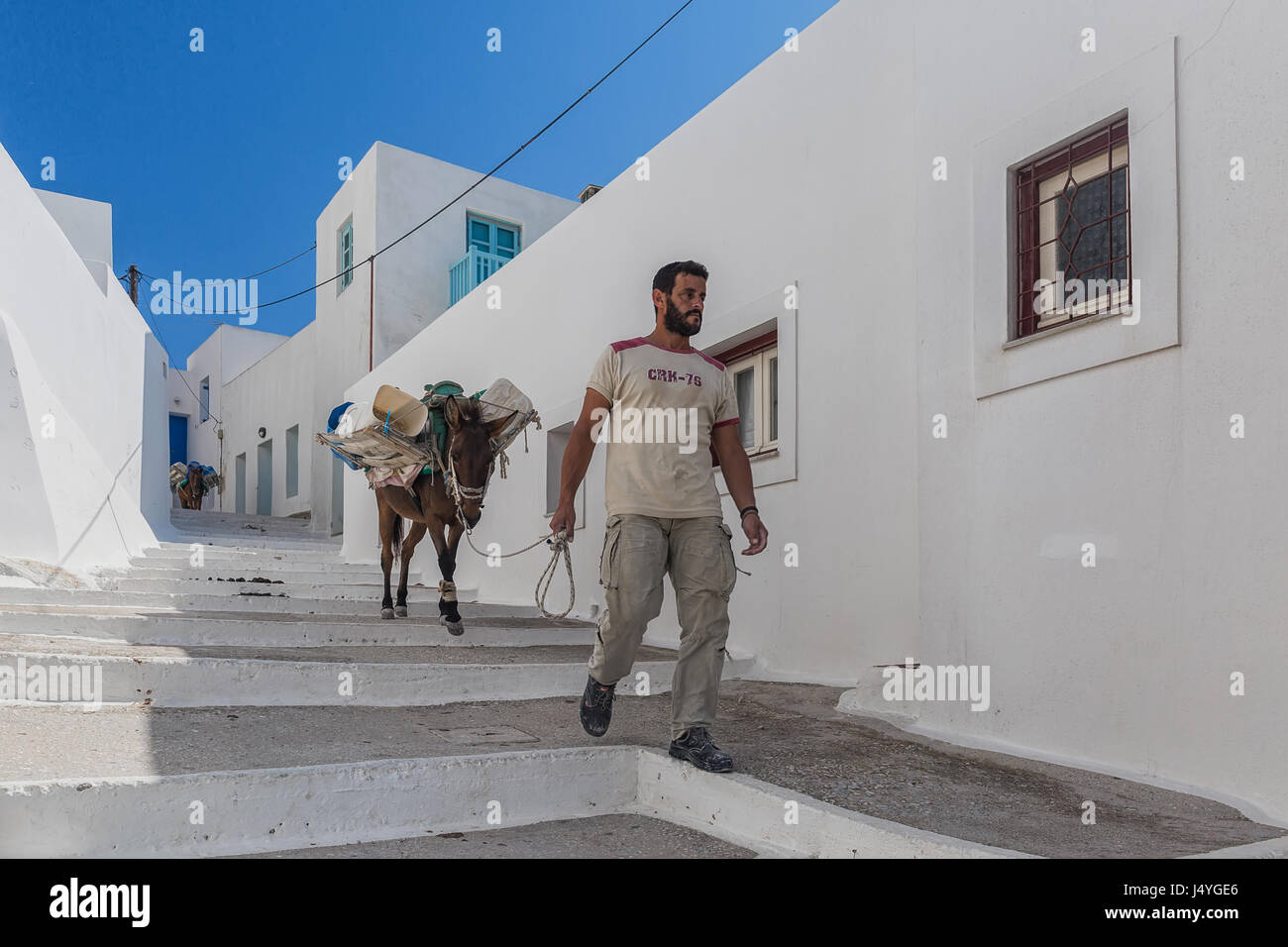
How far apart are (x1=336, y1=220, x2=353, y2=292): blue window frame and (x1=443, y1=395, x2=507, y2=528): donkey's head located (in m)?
11.3

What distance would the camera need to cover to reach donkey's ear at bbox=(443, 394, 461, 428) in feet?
21.2

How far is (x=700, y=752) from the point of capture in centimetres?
333

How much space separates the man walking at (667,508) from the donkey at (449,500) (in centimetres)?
278

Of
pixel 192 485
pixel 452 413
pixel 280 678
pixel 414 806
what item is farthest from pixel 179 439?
pixel 414 806

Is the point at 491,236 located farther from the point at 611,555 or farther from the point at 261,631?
the point at 611,555

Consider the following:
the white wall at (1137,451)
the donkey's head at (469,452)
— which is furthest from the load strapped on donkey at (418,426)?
the white wall at (1137,451)

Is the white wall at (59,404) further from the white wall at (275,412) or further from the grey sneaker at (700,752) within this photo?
the white wall at (275,412)

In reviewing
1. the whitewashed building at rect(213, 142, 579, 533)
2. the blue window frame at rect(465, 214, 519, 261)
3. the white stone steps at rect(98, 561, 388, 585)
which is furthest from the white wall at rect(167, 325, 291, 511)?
the white stone steps at rect(98, 561, 388, 585)

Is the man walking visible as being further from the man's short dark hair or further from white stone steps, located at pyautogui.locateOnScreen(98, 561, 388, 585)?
white stone steps, located at pyautogui.locateOnScreen(98, 561, 388, 585)

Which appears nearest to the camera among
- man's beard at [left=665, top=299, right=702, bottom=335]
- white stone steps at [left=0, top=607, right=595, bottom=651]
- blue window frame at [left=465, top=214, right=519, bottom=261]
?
man's beard at [left=665, top=299, right=702, bottom=335]

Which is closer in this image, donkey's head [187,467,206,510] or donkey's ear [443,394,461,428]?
donkey's ear [443,394,461,428]

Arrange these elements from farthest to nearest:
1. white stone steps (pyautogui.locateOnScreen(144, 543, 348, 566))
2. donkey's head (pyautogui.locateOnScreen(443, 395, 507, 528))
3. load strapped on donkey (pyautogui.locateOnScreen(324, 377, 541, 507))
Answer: white stone steps (pyautogui.locateOnScreen(144, 543, 348, 566))
load strapped on donkey (pyautogui.locateOnScreen(324, 377, 541, 507))
donkey's head (pyautogui.locateOnScreen(443, 395, 507, 528))
